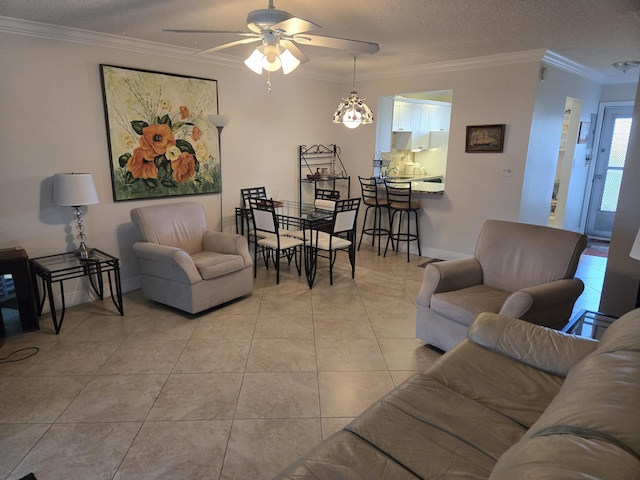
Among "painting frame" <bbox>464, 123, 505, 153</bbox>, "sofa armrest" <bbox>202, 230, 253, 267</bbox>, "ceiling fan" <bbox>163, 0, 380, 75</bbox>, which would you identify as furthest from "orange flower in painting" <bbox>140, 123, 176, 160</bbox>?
"painting frame" <bbox>464, 123, 505, 153</bbox>

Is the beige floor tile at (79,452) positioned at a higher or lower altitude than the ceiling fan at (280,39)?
lower

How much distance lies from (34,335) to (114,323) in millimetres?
583

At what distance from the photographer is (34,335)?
325 cm

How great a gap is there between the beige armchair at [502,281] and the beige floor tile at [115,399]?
1963mm

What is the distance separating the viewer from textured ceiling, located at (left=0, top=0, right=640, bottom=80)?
9.20 ft

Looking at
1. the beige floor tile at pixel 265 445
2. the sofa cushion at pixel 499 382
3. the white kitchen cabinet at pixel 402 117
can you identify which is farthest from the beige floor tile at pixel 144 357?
the white kitchen cabinet at pixel 402 117

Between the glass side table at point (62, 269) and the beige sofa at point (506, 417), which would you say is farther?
the glass side table at point (62, 269)

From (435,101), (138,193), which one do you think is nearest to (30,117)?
(138,193)

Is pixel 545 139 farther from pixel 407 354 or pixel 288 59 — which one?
pixel 288 59

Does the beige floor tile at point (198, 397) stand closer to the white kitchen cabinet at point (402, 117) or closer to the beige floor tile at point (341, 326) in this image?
the beige floor tile at point (341, 326)

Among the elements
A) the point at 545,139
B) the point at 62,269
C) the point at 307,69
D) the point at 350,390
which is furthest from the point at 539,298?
the point at 307,69

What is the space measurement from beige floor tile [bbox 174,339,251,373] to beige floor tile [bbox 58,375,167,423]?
0.22 m

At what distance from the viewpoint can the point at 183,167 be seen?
175 inches

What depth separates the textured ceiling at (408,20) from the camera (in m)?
2.80
